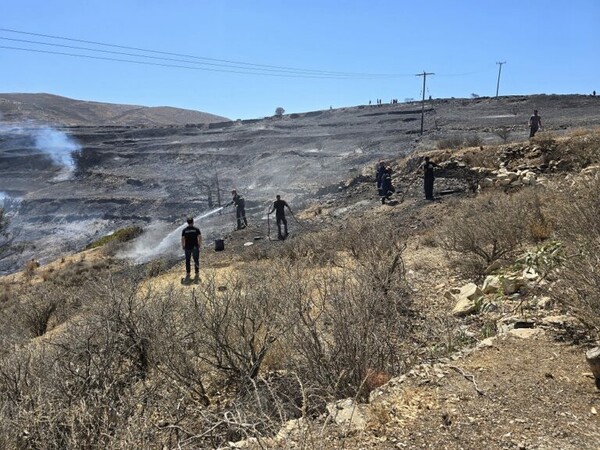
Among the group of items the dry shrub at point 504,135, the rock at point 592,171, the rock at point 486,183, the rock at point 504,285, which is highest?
the dry shrub at point 504,135

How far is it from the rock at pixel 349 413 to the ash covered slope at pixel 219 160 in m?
19.7

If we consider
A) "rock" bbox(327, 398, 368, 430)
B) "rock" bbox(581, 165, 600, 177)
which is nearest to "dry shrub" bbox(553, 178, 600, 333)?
"rock" bbox(327, 398, 368, 430)

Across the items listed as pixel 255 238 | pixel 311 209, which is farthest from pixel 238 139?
pixel 255 238

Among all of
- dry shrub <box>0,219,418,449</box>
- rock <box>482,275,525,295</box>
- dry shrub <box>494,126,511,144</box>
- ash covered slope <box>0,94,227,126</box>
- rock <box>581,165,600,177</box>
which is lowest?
dry shrub <box>0,219,418,449</box>

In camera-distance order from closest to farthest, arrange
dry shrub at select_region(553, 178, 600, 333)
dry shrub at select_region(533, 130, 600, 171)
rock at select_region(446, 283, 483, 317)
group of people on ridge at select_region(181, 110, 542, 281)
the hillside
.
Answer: the hillside, dry shrub at select_region(553, 178, 600, 333), rock at select_region(446, 283, 483, 317), group of people on ridge at select_region(181, 110, 542, 281), dry shrub at select_region(533, 130, 600, 171)

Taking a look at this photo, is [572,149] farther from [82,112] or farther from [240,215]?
[82,112]

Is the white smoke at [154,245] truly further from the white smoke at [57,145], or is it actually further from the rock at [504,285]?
the white smoke at [57,145]

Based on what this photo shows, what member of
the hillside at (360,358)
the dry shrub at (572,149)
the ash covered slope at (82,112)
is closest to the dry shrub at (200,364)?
the hillside at (360,358)

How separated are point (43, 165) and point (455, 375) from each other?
56.2 metres

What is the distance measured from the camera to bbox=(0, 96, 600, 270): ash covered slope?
30672 millimetres

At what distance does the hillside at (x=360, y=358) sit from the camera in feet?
10.5

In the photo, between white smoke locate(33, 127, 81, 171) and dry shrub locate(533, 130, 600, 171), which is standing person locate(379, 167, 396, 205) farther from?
white smoke locate(33, 127, 81, 171)

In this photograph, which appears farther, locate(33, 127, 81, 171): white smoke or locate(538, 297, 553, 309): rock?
locate(33, 127, 81, 171): white smoke

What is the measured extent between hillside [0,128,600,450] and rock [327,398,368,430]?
1 cm
